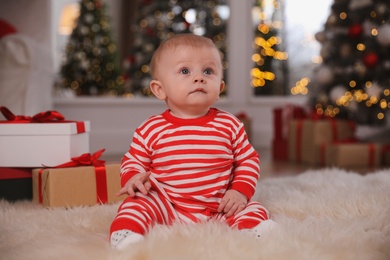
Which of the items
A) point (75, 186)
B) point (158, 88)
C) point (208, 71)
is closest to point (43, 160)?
point (75, 186)

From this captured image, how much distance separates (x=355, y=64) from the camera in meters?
3.04

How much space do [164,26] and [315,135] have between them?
2078mm

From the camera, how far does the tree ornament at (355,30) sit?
3.04 m

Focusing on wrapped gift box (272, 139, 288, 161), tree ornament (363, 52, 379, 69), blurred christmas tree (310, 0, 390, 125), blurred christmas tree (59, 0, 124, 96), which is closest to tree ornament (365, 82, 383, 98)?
blurred christmas tree (310, 0, 390, 125)

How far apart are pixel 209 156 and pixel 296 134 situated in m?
2.08

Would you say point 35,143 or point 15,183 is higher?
point 35,143

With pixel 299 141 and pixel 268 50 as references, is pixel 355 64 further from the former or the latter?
pixel 268 50

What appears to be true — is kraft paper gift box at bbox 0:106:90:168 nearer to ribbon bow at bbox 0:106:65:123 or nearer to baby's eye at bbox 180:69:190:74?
ribbon bow at bbox 0:106:65:123

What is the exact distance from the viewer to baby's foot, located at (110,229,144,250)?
979 mm

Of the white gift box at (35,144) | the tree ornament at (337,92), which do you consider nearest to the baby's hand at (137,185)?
the white gift box at (35,144)

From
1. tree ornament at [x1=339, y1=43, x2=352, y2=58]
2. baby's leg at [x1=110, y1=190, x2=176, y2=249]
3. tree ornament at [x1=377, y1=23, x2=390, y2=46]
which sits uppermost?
tree ornament at [x1=377, y1=23, x2=390, y2=46]

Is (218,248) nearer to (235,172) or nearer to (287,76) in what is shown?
(235,172)

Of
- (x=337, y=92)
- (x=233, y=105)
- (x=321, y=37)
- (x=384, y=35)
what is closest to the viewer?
(x=384, y=35)

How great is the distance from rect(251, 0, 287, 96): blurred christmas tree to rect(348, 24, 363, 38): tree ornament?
1503mm
